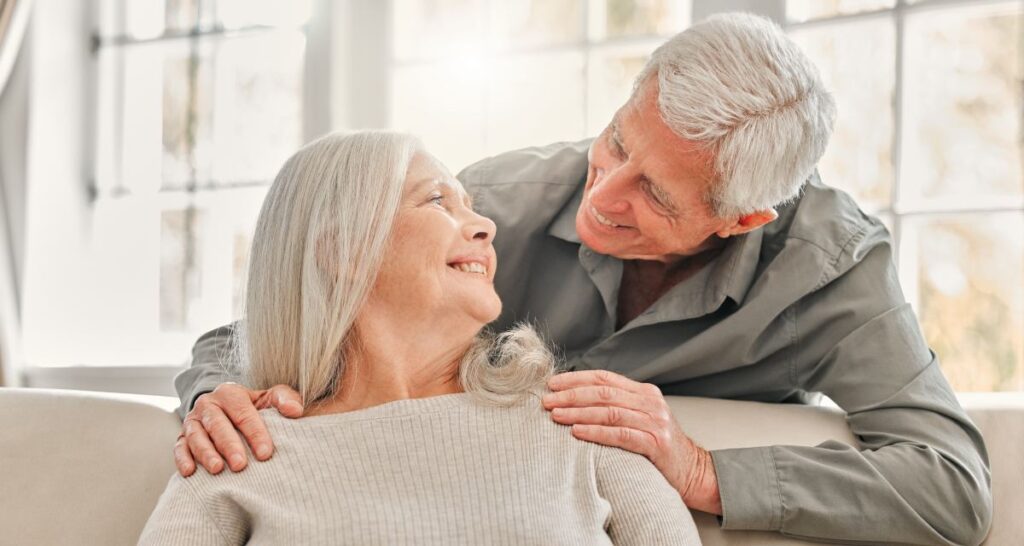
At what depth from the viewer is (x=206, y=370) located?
186 cm

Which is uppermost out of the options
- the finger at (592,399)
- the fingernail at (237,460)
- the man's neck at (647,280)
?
the man's neck at (647,280)

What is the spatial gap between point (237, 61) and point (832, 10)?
1.95m

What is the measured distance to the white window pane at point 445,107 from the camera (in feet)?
10.4

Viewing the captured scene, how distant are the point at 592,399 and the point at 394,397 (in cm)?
30

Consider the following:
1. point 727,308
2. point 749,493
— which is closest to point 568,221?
point 727,308

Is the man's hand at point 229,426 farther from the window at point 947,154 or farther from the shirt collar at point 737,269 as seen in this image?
the window at point 947,154

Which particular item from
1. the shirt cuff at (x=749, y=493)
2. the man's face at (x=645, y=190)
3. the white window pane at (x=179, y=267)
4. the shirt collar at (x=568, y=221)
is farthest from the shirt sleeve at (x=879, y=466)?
the white window pane at (x=179, y=267)

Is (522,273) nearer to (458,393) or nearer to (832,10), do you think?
(458,393)

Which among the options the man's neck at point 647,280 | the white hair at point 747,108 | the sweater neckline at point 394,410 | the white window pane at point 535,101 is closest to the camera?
the sweater neckline at point 394,410

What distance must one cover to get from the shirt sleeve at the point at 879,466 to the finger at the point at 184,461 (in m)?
0.79

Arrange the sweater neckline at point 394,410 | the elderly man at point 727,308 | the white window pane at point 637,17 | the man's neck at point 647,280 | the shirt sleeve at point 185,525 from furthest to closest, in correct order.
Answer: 1. the white window pane at point 637,17
2. the man's neck at point 647,280
3. the elderly man at point 727,308
4. the sweater neckline at point 394,410
5. the shirt sleeve at point 185,525

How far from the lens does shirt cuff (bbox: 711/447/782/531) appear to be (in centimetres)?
159

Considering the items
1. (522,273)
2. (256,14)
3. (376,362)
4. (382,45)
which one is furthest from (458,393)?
(256,14)

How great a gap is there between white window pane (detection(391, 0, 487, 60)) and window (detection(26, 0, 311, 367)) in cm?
38
